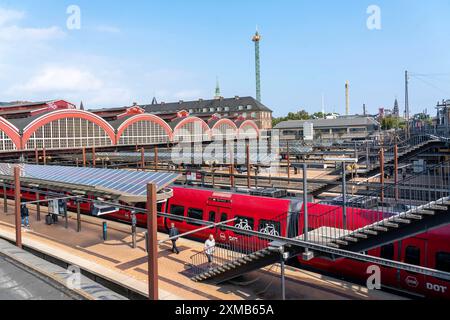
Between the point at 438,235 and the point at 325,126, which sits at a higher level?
the point at 325,126

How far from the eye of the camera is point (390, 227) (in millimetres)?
10461

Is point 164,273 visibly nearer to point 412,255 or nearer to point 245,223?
point 245,223

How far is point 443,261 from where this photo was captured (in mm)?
12492

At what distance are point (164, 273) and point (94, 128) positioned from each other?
43.5 meters

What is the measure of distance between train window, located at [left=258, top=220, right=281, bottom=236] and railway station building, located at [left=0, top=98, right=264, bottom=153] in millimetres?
33206

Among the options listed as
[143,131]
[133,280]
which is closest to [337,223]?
[133,280]

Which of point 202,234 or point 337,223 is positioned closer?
point 337,223

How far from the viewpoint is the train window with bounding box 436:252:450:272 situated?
1238 centimetres

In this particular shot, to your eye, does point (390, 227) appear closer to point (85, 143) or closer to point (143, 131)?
point (85, 143)

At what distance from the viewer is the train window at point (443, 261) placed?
12383mm

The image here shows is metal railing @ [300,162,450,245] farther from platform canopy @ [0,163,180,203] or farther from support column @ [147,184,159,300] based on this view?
platform canopy @ [0,163,180,203]

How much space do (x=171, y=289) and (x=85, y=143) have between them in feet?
145

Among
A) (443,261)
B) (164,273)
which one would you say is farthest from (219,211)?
(443,261)

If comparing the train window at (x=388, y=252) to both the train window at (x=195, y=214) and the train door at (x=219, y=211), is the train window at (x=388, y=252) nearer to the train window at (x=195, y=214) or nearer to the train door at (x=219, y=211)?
the train door at (x=219, y=211)
